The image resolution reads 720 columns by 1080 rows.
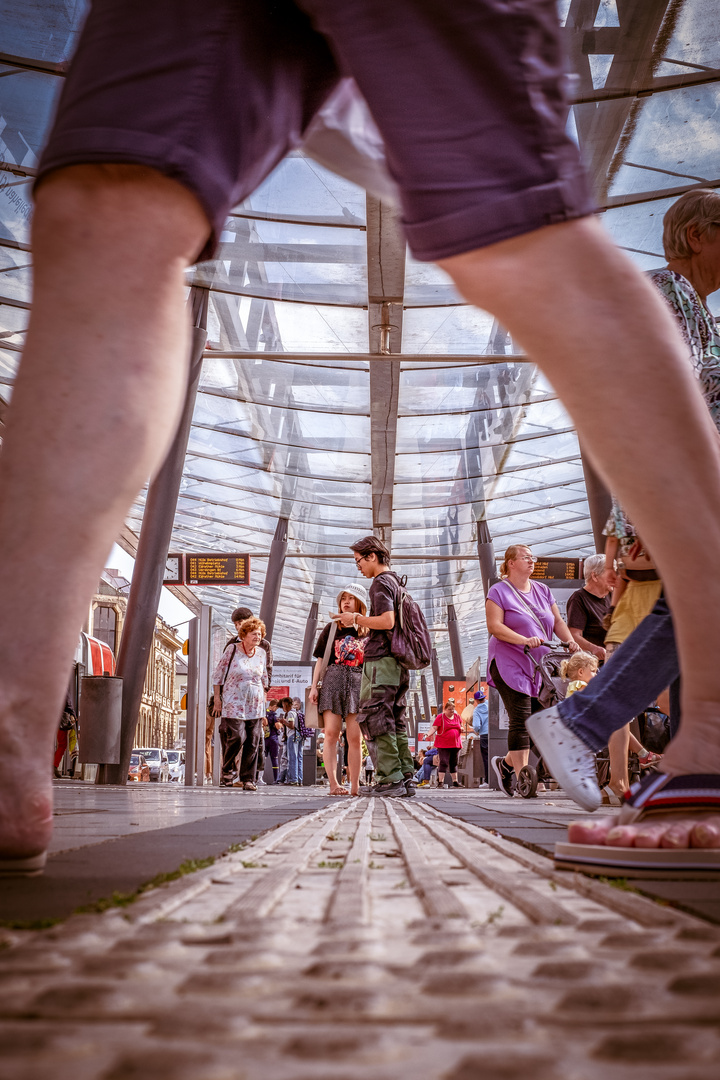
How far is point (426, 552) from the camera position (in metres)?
25.3

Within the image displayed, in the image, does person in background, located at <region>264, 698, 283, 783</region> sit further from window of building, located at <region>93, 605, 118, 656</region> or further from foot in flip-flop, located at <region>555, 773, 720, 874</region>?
window of building, located at <region>93, 605, 118, 656</region>

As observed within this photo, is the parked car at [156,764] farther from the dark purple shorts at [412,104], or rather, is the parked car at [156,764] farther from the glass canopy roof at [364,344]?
the dark purple shorts at [412,104]

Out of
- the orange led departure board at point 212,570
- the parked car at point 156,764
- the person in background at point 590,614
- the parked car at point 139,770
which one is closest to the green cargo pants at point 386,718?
the person in background at point 590,614

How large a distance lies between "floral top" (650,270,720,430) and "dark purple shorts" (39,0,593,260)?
1402 millimetres

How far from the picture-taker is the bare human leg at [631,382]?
122 cm

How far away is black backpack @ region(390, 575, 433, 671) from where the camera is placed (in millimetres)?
6453

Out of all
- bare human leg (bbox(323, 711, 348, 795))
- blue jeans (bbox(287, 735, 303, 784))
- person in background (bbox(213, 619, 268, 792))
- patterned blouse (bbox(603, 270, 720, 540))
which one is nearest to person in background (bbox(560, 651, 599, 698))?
bare human leg (bbox(323, 711, 348, 795))

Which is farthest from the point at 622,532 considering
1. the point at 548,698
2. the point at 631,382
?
the point at 548,698

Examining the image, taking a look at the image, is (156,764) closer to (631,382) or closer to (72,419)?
(72,419)

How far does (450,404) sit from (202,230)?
1546cm

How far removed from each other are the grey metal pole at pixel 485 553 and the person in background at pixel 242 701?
12.1 meters

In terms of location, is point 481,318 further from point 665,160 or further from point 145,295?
point 145,295

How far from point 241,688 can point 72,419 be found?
8.67 metres

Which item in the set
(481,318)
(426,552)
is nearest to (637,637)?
(481,318)
